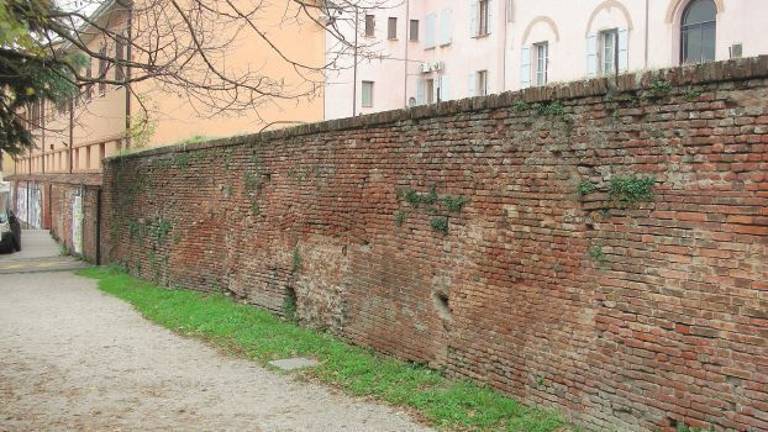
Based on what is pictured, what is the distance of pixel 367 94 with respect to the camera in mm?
36594

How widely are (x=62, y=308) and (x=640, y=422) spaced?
11.5 meters

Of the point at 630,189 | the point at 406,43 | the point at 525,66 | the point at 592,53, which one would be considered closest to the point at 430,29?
the point at 406,43

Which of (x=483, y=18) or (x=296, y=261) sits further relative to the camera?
(x=483, y=18)

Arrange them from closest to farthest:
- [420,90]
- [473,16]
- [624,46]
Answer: [624,46]
[473,16]
[420,90]

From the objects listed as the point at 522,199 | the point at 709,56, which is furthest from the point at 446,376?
the point at 709,56

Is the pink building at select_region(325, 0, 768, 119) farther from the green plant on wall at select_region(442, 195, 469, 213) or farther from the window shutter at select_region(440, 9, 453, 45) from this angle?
the green plant on wall at select_region(442, 195, 469, 213)

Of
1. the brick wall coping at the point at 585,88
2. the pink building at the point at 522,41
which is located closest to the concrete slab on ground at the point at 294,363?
the brick wall coping at the point at 585,88

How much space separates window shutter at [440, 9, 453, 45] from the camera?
33.3 metres

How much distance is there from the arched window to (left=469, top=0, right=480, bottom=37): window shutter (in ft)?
36.3

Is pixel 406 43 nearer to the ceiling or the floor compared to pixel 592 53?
nearer to the ceiling

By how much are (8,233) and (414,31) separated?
19.7m

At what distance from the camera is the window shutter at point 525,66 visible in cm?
2784

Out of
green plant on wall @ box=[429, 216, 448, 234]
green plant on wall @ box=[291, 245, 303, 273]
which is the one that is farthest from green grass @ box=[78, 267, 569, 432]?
green plant on wall @ box=[429, 216, 448, 234]

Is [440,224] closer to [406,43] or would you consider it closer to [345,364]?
[345,364]
